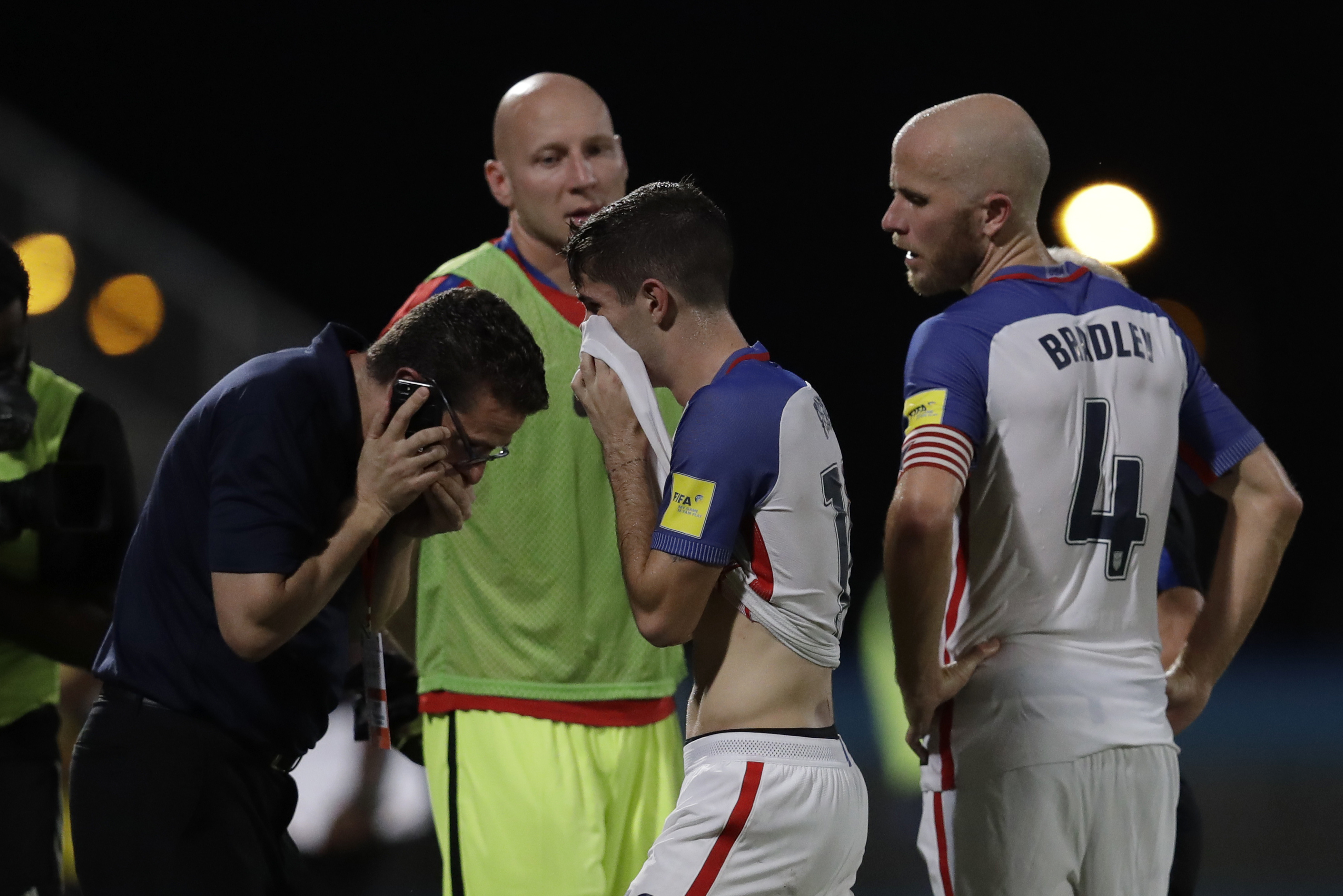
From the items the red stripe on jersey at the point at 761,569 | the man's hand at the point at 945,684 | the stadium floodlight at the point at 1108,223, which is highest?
the stadium floodlight at the point at 1108,223

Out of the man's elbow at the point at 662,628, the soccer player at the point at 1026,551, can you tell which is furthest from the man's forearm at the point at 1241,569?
the man's elbow at the point at 662,628

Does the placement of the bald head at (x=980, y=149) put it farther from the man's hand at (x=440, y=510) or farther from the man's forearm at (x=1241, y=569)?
the man's hand at (x=440, y=510)

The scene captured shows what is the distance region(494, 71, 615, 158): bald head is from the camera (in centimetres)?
340

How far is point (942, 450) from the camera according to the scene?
243 cm

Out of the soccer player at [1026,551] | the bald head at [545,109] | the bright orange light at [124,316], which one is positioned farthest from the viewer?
the bright orange light at [124,316]

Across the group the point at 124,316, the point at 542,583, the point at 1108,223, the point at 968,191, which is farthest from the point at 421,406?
the point at 1108,223

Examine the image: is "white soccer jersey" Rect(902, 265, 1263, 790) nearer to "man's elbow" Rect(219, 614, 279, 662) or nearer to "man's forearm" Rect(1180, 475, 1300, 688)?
"man's forearm" Rect(1180, 475, 1300, 688)

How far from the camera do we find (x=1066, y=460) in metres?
2.50

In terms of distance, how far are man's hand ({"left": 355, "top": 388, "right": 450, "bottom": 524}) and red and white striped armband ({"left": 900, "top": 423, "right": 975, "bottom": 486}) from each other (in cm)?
78

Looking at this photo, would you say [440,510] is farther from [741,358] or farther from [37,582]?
[37,582]

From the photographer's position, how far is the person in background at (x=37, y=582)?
3.08 m

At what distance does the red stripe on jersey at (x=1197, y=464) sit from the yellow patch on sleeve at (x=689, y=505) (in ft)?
3.77

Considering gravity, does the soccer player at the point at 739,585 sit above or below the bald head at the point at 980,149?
below

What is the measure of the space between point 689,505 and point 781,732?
377 mm
